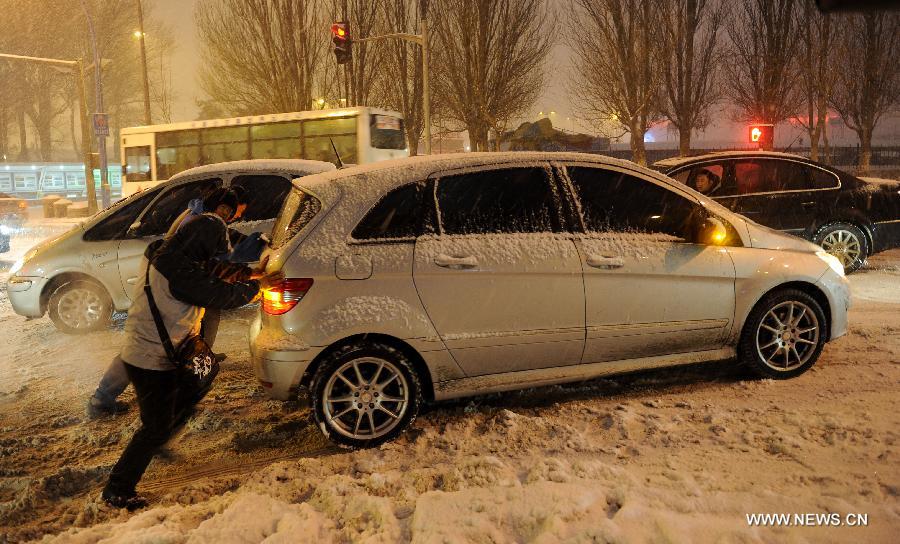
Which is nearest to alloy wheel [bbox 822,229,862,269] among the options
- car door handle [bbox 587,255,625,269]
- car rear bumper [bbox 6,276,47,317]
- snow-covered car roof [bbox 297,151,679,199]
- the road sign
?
snow-covered car roof [bbox 297,151,679,199]

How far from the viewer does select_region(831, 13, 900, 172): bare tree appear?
26797 millimetres

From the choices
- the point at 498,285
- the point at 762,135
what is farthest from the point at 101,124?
the point at 498,285

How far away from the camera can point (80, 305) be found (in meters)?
7.23

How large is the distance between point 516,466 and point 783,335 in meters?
2.35

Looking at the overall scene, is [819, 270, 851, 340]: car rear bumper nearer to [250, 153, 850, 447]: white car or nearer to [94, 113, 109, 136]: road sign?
[250, 153, 850, 447]: white car

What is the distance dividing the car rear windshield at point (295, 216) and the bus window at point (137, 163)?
17.3 metres

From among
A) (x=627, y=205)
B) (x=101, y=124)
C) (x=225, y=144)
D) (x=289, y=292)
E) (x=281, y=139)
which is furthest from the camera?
(x=101, y=124)

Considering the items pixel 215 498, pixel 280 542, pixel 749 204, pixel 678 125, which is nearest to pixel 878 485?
pixel 280 542

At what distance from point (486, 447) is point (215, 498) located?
4.85ft

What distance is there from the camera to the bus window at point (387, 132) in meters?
17.6

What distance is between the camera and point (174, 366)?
350 cm

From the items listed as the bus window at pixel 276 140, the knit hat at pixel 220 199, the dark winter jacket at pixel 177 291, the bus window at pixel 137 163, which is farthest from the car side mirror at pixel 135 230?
the bus window at pixel 137 163

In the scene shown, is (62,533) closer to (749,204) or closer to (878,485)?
(878,485)

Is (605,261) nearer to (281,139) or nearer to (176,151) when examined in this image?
(281,139)
